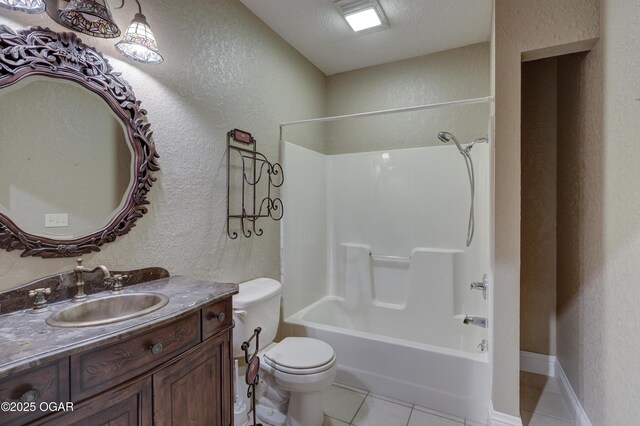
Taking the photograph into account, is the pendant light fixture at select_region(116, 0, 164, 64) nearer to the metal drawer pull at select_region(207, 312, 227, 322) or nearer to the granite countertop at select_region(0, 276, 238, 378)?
the granite countertop at select_region(0, 276, 238, 378)

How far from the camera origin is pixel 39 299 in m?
1.08

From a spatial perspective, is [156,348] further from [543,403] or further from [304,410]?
[543,403]

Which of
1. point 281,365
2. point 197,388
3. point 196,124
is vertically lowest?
point 281,365

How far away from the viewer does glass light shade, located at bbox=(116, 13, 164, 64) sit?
128 centimetres

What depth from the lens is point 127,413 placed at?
921 millimetres

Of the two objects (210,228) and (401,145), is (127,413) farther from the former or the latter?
(401,145)

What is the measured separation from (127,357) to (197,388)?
0.35 meters

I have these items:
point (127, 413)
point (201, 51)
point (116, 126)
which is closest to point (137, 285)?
point (127, 413)

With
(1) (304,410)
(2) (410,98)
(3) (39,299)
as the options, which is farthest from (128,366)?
(2) (410,98)

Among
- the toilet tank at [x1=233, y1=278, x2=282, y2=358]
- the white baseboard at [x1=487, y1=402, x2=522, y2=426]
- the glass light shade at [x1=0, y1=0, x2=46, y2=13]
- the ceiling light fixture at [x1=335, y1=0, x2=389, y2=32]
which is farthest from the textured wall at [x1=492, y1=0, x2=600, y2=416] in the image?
the glass light shade at [x1=0, y1=0, x2=46, y2=13]

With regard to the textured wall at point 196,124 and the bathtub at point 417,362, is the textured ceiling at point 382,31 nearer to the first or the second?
the textured wall at point 196,124

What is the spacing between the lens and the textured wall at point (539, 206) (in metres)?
2.44

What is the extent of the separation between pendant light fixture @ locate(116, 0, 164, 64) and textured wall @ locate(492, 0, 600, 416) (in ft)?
5.78

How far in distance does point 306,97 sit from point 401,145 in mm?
990
